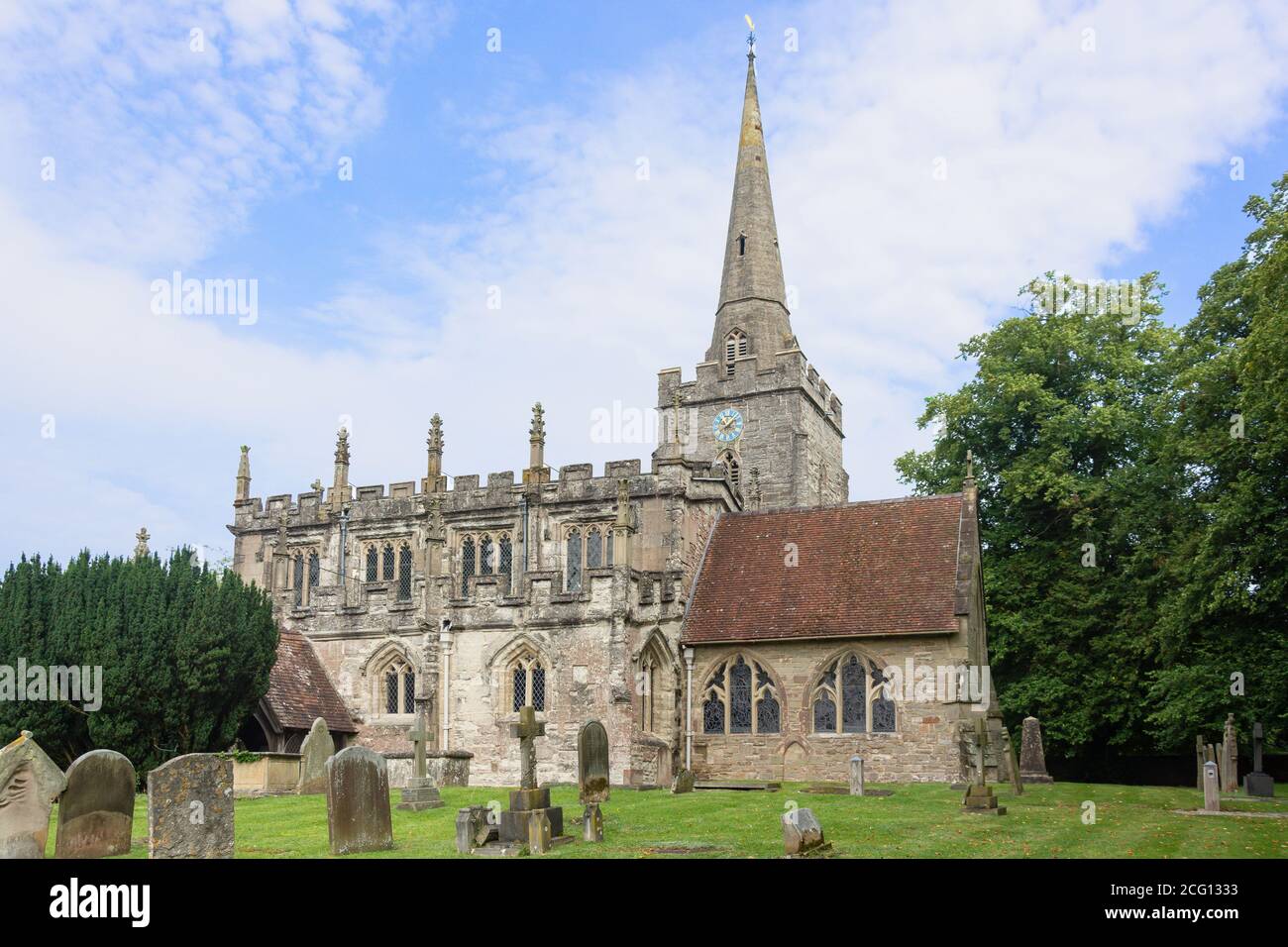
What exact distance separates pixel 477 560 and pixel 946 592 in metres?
14.5

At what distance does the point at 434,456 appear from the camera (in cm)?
3716

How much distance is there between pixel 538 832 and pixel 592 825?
3.96 ft

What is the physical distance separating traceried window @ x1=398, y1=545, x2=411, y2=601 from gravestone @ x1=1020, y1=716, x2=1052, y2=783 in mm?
18070

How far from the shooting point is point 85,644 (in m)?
24.5

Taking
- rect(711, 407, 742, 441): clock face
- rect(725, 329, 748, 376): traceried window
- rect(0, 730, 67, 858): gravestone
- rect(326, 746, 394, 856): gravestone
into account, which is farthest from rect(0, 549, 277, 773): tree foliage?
rect(725, 329, 748, 376): traceried window

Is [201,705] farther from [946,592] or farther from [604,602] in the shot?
[946,592]

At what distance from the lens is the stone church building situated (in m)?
27.3

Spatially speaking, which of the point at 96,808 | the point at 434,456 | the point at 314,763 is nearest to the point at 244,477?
the point at 434,456

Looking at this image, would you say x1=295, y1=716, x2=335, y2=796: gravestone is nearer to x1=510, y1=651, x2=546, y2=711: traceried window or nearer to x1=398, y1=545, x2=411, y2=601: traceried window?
x1=510, y1=651, x2=546, y2=711: traceried window

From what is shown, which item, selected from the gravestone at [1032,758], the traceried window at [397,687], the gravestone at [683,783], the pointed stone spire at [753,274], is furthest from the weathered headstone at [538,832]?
the pointed stone spire at [753,274]

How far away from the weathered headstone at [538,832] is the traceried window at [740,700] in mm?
14133

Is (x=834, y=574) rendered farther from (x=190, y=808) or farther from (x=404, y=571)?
(x=190, y=808)
